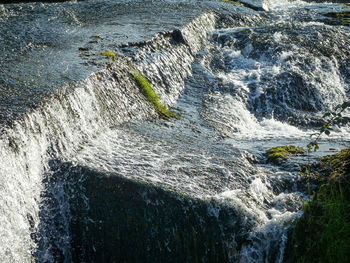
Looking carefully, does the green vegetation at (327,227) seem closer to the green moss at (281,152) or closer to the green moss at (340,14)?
the green moss at (281,152)

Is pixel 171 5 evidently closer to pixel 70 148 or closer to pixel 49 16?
pixel 49 16

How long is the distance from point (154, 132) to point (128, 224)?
7.49 ft

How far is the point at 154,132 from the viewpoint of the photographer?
24.1 feet

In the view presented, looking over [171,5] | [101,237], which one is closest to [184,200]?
[101,237]

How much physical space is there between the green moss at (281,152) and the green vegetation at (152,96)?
6.75 ft

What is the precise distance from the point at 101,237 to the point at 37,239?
2.46ft

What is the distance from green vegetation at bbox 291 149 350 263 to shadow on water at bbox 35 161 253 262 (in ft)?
2.15

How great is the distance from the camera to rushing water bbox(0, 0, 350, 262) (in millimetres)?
5273

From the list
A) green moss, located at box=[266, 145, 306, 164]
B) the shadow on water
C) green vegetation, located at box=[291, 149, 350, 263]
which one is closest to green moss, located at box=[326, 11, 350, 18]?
green moss, located at box=[266, 145, 306, 164]

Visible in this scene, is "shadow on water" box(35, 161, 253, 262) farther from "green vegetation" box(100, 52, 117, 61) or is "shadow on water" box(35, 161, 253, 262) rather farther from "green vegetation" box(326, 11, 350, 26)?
"green vegetation" box(326, 11, 350, 26)

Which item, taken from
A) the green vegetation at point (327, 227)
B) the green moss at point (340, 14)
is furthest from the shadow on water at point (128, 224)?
the green moss at point (340, 14)

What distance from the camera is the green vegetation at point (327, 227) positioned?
181 inches

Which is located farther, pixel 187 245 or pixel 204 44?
pixel 204 44

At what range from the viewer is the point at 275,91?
32.8 ft
